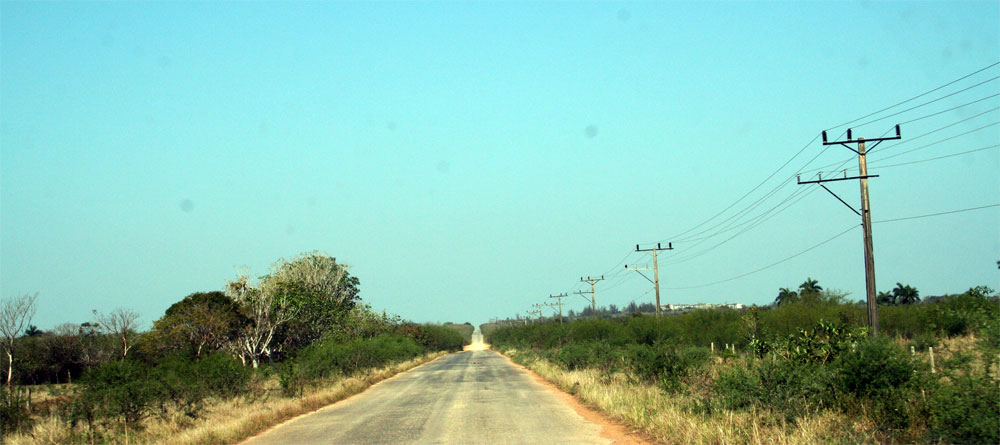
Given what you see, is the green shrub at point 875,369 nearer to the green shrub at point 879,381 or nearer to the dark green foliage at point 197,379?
the green shrub at point 879,381

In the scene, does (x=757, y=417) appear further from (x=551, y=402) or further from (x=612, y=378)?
(x=612, y=378)

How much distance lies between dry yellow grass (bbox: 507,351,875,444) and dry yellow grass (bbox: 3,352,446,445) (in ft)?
28.4

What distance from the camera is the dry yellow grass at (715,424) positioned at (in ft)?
34.2

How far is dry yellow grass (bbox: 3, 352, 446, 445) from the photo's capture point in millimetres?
15380

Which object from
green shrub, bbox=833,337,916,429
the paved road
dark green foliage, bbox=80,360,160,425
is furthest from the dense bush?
green shrub, bbox=833,337,916,429

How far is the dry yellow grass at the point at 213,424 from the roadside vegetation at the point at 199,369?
5 cm

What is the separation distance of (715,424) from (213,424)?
12.2 meters

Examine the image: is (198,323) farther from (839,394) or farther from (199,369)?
(839,394)

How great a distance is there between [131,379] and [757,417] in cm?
1482

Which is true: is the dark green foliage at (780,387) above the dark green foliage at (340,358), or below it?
above

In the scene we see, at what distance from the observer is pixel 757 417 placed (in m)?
12.0

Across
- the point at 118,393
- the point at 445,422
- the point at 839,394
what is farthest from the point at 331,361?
the point at 839,394

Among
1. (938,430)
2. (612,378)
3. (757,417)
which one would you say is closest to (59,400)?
(612,378)

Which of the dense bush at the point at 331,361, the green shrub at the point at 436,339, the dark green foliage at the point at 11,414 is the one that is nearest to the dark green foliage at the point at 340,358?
the dense bush at the point at 331,361
